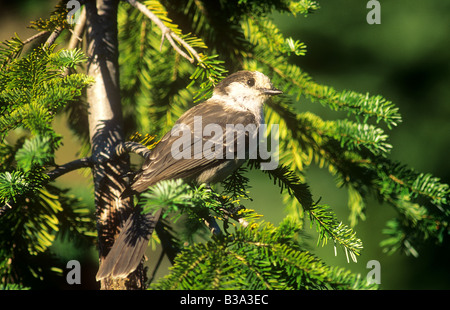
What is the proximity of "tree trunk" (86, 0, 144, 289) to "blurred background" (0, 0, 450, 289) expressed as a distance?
1.65m

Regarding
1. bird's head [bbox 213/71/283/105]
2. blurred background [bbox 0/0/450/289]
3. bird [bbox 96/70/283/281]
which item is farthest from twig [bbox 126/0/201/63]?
blurred background [bbox 0/0/450/289]

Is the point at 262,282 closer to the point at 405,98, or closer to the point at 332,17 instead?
the point at 405,98

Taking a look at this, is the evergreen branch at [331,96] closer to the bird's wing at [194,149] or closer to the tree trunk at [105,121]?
the bird's wing at [194,149]

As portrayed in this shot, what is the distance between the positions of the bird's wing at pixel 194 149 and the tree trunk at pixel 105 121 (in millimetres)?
132

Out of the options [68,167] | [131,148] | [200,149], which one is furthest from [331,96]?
[68,167]

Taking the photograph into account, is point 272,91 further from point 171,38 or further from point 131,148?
point 131,148

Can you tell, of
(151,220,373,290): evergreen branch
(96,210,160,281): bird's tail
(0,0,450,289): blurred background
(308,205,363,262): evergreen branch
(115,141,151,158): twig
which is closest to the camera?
(151,220,373,290): evergreen branch

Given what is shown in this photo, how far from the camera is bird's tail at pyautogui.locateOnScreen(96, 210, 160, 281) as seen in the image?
1.67m

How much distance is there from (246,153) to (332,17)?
261 centimetres

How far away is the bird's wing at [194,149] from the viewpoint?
Result: 1856mm

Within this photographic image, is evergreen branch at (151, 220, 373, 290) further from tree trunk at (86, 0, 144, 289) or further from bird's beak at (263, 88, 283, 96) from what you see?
bird's beak at (263, 88, 283, 96)
